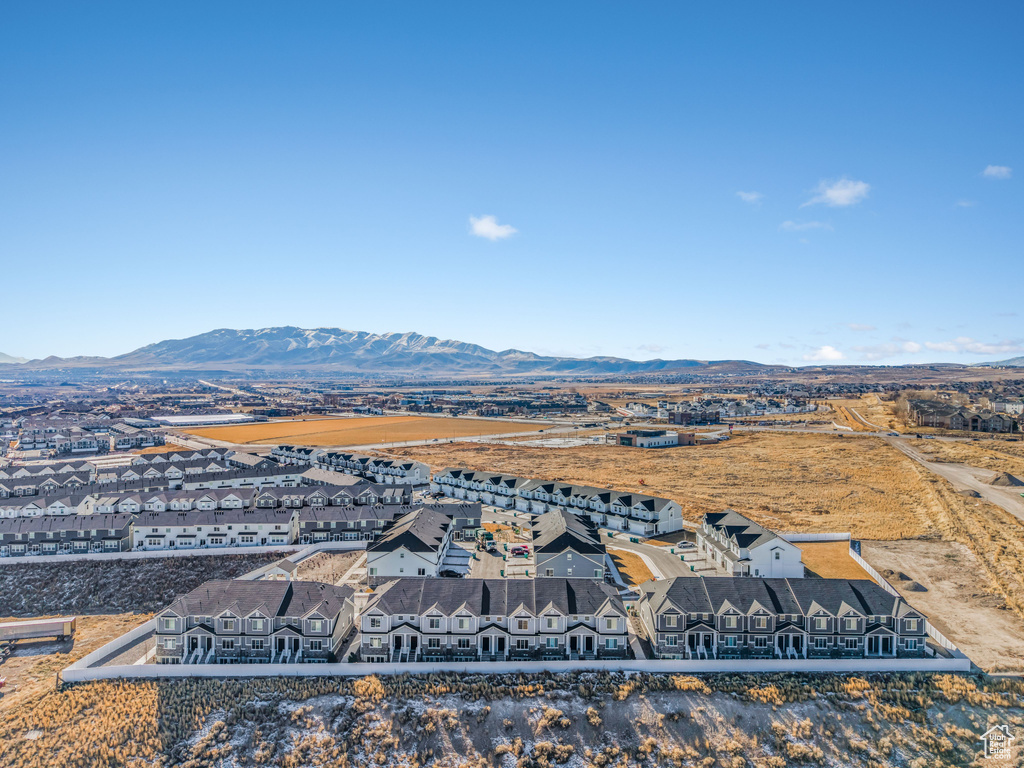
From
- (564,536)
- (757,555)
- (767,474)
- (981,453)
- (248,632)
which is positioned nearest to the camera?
(248,632)

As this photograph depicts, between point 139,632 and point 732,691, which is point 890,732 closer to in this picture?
point 732,691

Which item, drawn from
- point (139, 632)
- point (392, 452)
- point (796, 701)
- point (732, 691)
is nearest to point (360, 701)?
point (139, 632)

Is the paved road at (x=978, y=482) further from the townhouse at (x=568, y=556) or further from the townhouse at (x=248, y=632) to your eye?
the townhouse at (x=248, y=632)

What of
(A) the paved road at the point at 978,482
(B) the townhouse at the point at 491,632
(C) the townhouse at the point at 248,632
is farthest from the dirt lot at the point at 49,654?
(A) the paved road at the point at 978,482

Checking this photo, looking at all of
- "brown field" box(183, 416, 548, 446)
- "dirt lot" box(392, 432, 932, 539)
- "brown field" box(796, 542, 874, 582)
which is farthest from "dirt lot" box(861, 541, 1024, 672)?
"brown field" box(183, 416, 548, 446)

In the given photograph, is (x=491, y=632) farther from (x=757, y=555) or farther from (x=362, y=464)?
(x=362, y=464)

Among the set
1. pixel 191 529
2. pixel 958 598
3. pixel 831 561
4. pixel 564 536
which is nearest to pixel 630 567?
pixel 564 536

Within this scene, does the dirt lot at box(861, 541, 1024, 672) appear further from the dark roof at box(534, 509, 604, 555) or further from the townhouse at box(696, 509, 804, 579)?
the dark roof at box(534, 509, 604, 555)

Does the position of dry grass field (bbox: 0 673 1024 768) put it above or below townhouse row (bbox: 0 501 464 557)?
below
